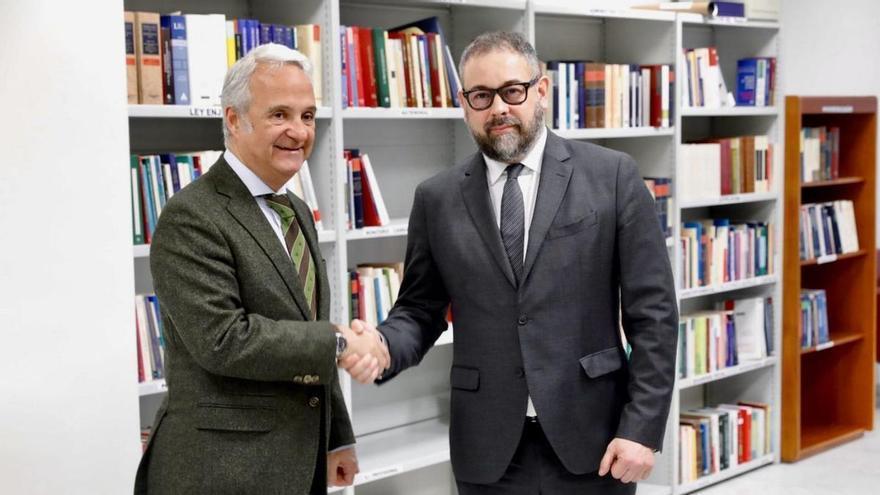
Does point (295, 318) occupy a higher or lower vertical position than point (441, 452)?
higher

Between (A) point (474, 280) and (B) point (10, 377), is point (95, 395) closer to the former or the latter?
(B) point (10, 377)

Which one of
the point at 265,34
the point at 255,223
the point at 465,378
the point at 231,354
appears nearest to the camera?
the point at 231,354

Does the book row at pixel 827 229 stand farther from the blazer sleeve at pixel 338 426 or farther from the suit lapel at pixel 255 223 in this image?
the suit lapel at pixel 255 223

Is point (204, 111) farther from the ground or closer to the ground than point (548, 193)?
farther from the ground

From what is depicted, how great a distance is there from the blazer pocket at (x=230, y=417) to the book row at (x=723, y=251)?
344 cm

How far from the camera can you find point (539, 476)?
2.37m

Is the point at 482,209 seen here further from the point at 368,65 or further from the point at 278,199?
the point at 368,65

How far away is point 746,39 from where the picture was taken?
5668 millimetres

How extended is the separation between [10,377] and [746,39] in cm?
448

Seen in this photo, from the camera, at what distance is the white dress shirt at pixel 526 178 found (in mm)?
2457

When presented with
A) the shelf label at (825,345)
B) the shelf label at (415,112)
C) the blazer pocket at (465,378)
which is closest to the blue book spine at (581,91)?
the shelf label at (415,112)

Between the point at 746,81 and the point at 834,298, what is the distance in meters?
1.48

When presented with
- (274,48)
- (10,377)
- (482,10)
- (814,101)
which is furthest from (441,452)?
(814,101)

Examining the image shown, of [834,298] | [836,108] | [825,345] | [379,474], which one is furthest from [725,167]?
[379,474]
